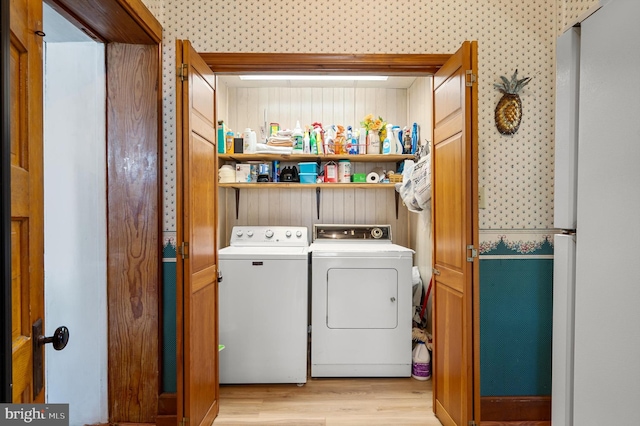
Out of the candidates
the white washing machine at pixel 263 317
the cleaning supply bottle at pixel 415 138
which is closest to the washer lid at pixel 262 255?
the white washing machine at pixel 263 317

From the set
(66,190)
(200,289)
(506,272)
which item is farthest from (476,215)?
(66,190)

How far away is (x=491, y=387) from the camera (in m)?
2.21

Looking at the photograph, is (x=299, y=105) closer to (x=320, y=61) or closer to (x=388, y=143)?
(x=388, y=143)

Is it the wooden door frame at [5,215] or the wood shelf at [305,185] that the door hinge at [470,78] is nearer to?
the wood shelf at [305,185]

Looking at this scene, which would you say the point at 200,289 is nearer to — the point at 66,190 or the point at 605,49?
the point at 66,190

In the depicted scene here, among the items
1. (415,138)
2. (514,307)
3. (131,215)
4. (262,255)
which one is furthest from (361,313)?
(131,215)

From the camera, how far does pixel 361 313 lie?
279 cm

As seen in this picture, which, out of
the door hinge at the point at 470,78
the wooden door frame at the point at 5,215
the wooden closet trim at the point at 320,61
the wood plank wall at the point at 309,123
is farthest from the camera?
the wood plank wall at the point at 309,123

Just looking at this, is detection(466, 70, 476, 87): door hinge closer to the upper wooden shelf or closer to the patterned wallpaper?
the patterned wallpaper

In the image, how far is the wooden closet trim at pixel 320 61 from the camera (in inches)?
85.4

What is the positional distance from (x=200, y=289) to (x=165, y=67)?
4.12ft

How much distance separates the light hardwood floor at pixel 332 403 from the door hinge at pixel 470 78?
1881 mm

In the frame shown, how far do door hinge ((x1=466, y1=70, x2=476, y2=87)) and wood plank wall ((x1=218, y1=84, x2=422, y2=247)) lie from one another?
6.15 ft

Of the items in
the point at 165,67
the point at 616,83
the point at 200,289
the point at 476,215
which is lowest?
the point at 200,289
